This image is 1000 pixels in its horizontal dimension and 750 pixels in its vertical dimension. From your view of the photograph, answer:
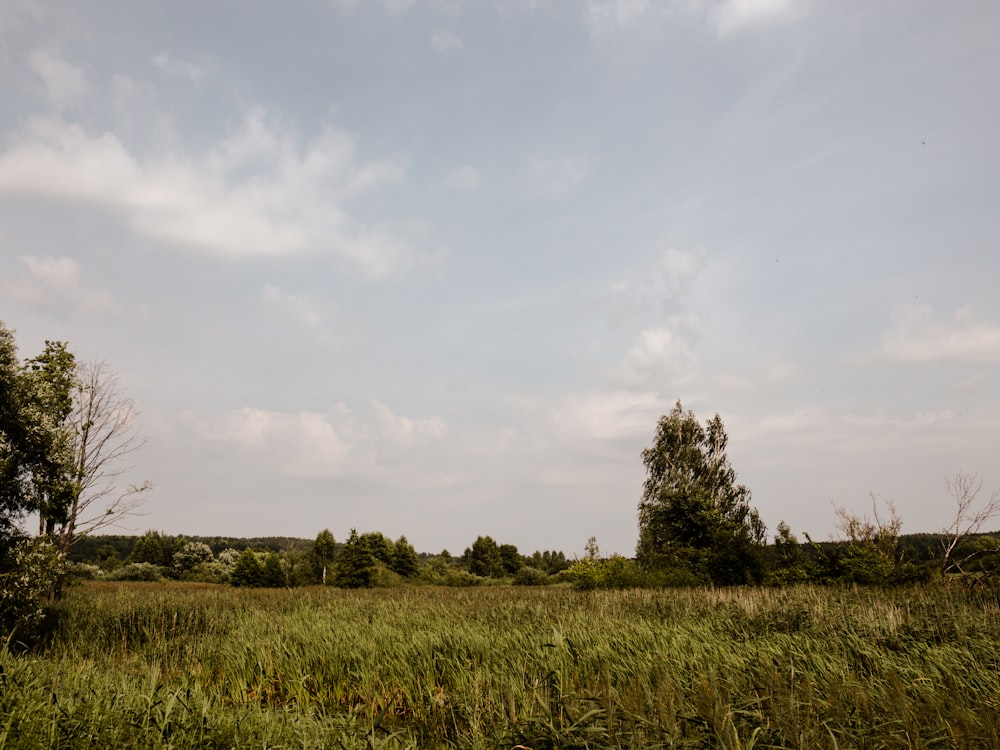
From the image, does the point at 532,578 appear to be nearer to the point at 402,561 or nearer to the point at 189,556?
the point at 402,561

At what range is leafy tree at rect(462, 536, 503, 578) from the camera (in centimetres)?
5917

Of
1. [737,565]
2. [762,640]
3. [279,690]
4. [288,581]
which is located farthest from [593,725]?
[288,581]

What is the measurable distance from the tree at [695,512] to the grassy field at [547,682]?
9.90 m

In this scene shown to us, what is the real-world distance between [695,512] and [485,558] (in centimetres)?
4009

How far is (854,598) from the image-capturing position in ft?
39.5

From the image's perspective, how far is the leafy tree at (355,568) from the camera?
31.4m

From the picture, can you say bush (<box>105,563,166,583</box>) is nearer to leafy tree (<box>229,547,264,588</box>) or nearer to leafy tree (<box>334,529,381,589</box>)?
leafy tree (<box>229,547,264,588</box>)

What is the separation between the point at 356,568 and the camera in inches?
1254

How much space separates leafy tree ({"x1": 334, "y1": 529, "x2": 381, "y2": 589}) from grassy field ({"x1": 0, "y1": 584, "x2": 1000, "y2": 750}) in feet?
65.0

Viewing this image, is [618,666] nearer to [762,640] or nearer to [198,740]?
[762,640]

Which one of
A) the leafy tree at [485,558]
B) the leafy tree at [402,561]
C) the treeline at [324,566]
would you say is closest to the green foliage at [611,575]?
the treeline at [324,566]

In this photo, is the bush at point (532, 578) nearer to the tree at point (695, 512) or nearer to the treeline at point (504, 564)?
the treeline at point (504, 564)

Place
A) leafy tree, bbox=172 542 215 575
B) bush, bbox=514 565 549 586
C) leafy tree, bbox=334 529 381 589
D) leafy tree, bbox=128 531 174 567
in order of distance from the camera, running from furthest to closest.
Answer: leafy tree, bbox=128 531 174 567 < leafy tree, bbox=172 542 215 575 < bush, bbox=514 565 549 586 < leafy tree, bbox=334 529 381 589

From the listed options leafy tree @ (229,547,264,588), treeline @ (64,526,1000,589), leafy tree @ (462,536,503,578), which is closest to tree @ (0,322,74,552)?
treeline @ (64,526,1000,589)
